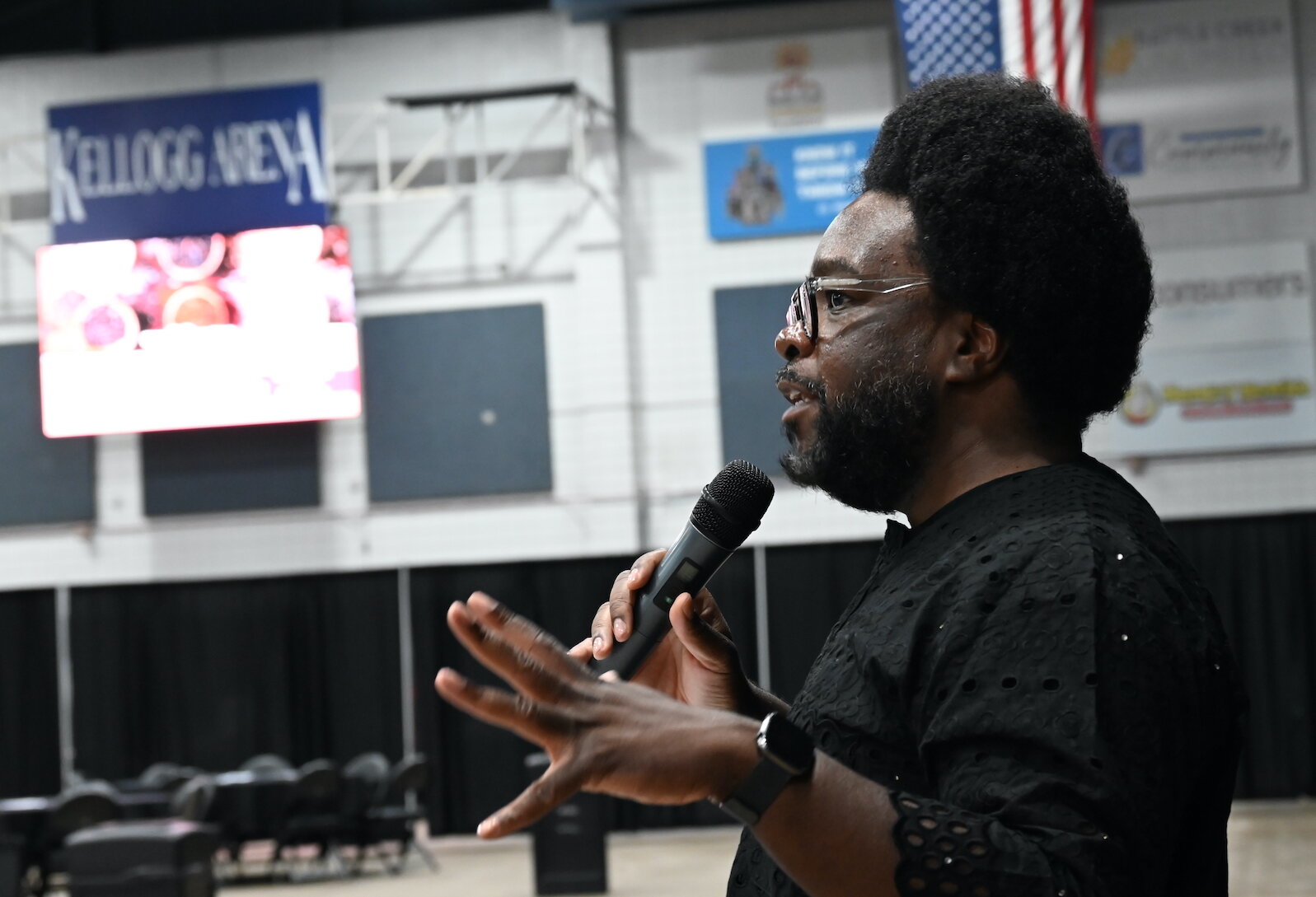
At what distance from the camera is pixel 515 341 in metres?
14.7

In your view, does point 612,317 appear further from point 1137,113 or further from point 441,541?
point 1137,113

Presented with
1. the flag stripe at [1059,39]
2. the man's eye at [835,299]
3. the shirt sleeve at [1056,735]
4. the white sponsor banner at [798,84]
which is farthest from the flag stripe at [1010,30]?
the shirt sleeve at [1056,735]

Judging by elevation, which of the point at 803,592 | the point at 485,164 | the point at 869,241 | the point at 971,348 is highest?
the point at 485,164

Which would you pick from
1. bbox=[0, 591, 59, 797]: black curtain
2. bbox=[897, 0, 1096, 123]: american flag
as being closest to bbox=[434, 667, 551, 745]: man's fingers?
bbox=[897, 0, 1096, 123]: american flag

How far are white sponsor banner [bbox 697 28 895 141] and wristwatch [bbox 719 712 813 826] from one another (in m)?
13.8

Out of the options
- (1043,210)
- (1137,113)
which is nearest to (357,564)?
(1137,113)

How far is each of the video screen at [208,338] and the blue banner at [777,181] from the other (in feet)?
12.1

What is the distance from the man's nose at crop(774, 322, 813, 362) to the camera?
1605 millimetres

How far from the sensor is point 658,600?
1777 millimetres

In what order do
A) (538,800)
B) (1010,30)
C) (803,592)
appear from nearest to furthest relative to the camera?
1. (538,800)
2. (1010,30)
3. (803,592)

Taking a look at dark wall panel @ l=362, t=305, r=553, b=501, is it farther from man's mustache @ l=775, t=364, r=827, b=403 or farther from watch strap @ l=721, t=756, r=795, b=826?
watch strap @ l=721, t=756, r=795, b=826

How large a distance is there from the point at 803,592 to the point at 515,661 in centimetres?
1321

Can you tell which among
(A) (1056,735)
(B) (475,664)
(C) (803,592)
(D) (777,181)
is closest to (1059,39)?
(D) (777,181)

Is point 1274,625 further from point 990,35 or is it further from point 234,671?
point 234,671
